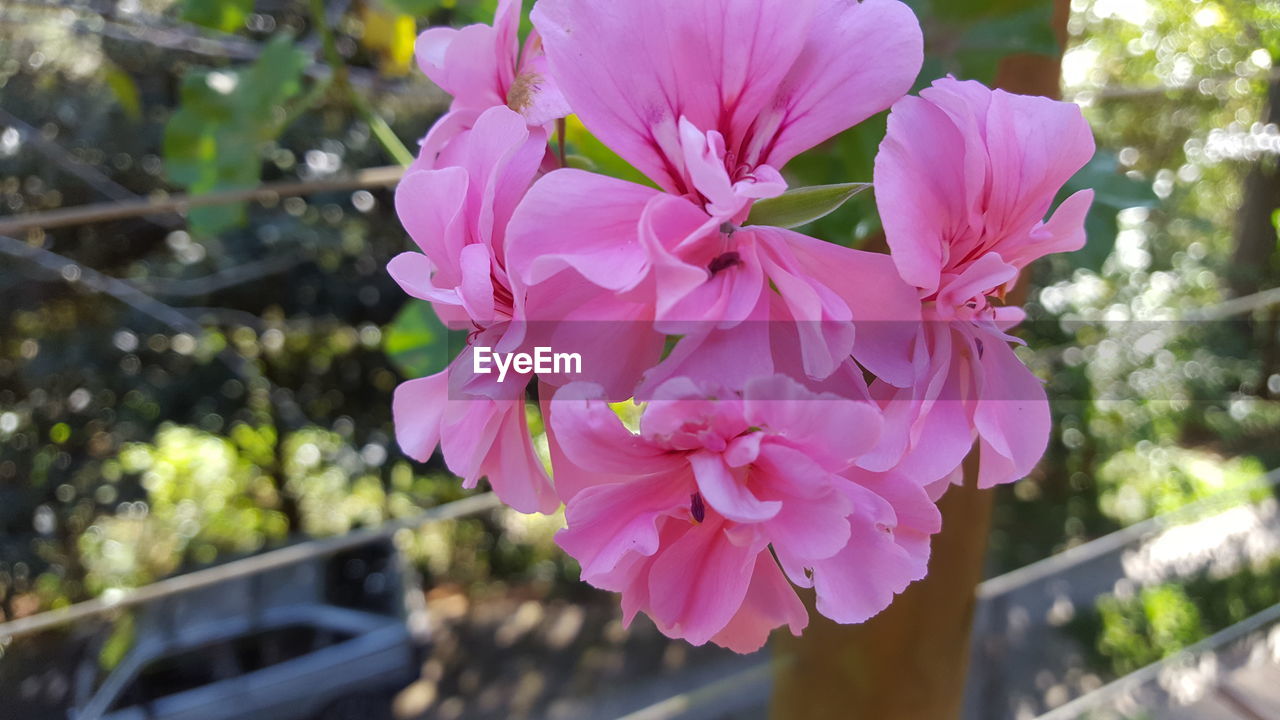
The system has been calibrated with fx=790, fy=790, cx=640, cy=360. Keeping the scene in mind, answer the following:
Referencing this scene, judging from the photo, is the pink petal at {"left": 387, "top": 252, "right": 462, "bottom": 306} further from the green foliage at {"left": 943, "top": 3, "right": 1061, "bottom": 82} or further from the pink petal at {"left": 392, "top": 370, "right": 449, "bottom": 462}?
the green foliage at {"left": 943, "top": 3, "right": 1061, "bottom": 82}

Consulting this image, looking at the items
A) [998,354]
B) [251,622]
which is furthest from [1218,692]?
[251,622]

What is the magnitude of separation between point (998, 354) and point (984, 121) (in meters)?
0.05

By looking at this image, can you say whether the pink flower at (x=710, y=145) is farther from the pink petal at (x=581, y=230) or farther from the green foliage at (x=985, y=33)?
the green foliage at (x=985, y=33)

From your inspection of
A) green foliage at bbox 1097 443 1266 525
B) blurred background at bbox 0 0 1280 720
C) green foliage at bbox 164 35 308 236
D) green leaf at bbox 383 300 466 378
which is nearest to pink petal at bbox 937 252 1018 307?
green leaf at bbox 383 300 466 378

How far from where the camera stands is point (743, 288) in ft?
0.52

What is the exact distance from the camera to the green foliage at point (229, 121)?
0.55m

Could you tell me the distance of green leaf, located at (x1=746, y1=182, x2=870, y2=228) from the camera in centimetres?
17

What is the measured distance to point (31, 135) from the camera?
1462 mm

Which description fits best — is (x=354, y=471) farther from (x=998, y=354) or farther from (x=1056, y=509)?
(x=998, y=354)

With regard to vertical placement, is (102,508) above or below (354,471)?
above

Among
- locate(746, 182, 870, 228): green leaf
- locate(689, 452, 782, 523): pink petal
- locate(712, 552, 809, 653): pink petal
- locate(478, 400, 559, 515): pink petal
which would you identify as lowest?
locate(712, 552, 809, 653): pink petal

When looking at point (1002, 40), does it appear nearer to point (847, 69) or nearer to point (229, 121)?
point (847, 69)

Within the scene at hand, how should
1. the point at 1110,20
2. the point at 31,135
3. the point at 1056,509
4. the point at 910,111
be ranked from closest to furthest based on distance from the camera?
the point at 910,111, the point at 1110,20, the point at 31,135, the point at 1056,509

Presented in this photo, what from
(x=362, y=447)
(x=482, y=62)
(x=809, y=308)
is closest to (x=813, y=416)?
(x=809, y=308)
